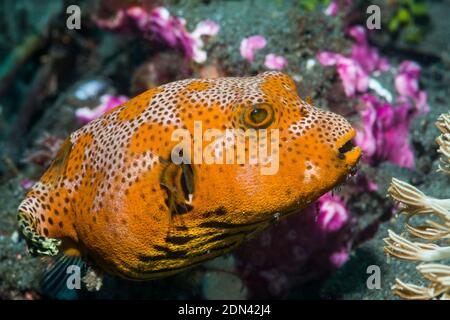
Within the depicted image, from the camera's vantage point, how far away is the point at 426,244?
3012mm

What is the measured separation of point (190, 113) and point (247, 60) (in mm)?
2202

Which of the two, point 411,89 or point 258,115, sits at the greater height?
point 258,115

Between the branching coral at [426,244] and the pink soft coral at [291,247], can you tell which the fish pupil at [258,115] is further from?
the pink soft coral at [291,247]

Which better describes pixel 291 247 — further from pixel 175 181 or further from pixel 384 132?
pixel 175 181

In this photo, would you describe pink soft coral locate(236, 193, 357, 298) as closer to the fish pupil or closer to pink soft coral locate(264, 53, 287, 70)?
pink soft coral locate(264, 53, 287, 70)

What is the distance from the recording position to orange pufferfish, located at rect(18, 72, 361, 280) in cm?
260

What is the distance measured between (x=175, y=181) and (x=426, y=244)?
1.74 metres

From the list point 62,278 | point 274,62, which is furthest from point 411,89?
point 62,278

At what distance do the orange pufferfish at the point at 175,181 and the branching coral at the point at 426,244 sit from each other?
27.1 inches

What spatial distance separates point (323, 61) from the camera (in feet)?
15.8

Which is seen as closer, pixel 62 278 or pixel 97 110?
pixel 62 278
